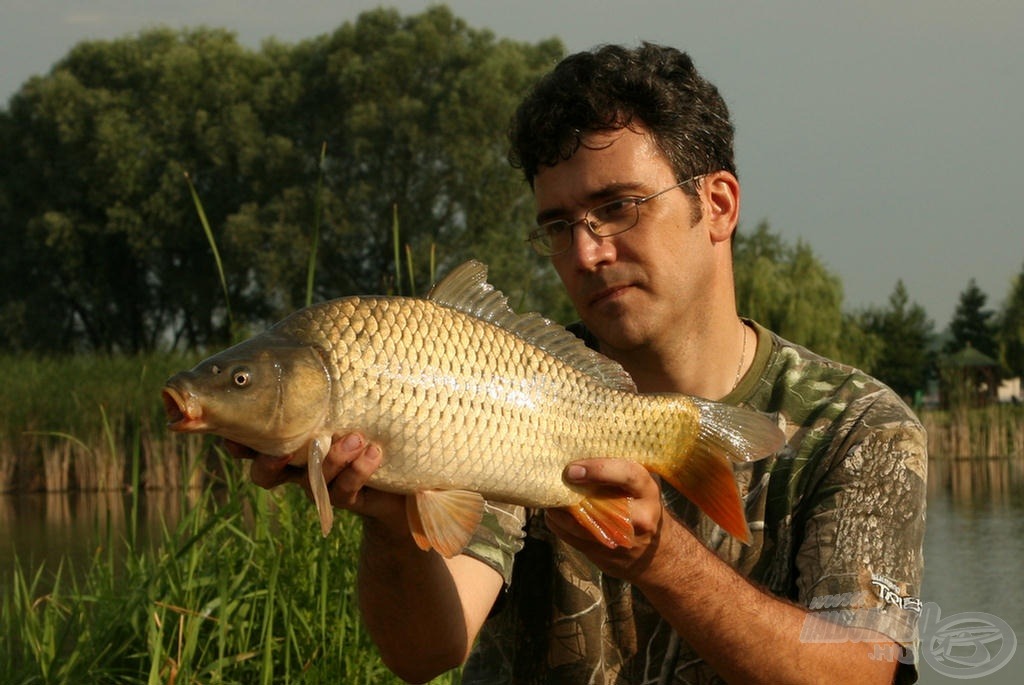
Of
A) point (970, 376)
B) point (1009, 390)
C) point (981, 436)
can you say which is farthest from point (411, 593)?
point (1009, 390)

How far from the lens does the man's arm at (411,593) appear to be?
6.64 ft

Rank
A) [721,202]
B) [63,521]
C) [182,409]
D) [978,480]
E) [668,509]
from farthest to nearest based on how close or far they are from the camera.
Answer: [978,480] < [63,521] < [721,202] < [668,509] < [182,409]

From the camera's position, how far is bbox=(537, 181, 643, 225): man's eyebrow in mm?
2379

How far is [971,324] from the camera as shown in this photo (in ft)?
152

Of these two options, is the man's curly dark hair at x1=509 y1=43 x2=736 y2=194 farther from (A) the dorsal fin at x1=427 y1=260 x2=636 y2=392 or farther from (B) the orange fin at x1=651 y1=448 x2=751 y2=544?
(B) the orange fin at x1=651 y1=448 x2=751 y2=544

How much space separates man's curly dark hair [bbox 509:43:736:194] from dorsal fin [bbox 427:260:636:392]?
21.4 inches

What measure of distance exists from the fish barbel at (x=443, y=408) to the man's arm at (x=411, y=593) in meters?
0.13

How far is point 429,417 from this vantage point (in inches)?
70.7

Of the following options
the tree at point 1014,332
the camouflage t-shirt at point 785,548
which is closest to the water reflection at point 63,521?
the camouflage t-shirt at point 785,548

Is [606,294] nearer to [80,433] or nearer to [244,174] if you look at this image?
[80,433]

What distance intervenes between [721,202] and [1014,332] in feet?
125

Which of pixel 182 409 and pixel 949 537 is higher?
pixel 182 409

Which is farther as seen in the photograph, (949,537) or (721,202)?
(949,537)

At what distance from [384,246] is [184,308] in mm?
4741
